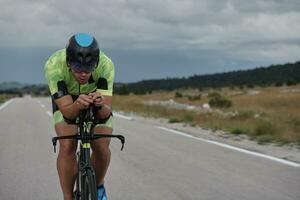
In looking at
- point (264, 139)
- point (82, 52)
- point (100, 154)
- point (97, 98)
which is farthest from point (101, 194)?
point (264, 139)

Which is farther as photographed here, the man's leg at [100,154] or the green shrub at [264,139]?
the green shrub at [264,139]

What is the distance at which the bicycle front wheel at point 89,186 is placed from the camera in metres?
4.39

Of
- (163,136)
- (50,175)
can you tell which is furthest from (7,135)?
(50,175)

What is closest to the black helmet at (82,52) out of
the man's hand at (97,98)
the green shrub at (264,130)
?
the man's hand at (97,98)

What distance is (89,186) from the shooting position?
442cm

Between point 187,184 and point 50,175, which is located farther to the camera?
point 50,175

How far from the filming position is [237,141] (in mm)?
14148

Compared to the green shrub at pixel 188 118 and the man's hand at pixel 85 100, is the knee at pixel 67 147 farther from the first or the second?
the green shrub at pixel 188 118

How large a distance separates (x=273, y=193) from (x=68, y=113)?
3673 millimetres

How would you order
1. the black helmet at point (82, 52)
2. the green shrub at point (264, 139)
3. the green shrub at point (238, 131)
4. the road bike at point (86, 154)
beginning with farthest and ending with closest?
1. the green shrub at point (238, 131)
2. the green shrub at point (264, 139)
3. the road bike at point (86, 154)
4. the black helmet at point (82, 52)

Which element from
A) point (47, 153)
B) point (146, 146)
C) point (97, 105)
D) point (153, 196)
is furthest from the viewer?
point (146, 146)

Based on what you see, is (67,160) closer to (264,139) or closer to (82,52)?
(82,52)

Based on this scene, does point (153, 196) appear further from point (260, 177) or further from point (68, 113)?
point (68, 113)

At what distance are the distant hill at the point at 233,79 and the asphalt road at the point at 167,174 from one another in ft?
279
